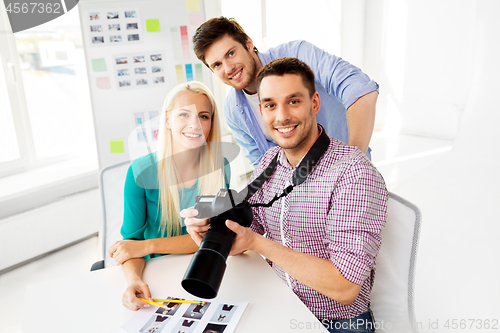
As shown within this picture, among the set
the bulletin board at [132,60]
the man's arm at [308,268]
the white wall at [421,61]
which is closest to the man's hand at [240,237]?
the man's arm at [308,268]

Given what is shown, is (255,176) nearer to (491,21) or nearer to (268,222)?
(268,222)

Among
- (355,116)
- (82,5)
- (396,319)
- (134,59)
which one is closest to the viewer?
(396,319)

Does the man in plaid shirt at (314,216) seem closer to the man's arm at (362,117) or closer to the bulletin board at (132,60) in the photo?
the man's arm at (362,117)

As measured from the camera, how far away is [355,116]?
137 centimetres

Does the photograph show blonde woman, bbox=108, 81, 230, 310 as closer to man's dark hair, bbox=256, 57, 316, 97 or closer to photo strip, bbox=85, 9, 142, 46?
man's dark hair, bbox=256, 57, 316, 97

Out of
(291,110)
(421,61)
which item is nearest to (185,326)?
(291,110)

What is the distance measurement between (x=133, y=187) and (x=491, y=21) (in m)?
2.80

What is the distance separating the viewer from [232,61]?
1.52m

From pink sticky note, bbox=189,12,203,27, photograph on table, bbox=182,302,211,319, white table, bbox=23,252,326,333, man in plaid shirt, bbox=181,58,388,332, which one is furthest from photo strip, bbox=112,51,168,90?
photograph on table, bbox=182,302,211,319

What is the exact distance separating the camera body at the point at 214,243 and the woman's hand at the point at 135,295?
18 centimetres

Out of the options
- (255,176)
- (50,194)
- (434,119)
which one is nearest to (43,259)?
(50,194)

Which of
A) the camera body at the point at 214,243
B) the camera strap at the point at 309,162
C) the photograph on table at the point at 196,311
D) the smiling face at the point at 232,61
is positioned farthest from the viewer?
the smiling face at the point at 232,61

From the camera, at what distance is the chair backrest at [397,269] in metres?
0.97

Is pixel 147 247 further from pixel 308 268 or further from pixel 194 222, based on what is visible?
pixel 308 268
